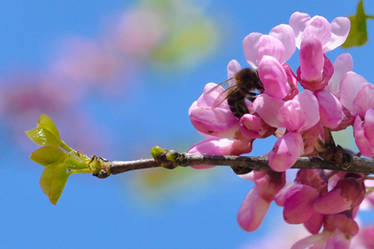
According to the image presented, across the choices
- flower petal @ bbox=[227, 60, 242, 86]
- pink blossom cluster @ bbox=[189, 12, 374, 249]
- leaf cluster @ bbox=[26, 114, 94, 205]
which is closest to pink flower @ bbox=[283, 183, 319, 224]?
pink blossom cluster @ bbox=[189, 12, 374, 249]

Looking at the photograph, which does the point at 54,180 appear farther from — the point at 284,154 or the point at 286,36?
→ the point at 286,36

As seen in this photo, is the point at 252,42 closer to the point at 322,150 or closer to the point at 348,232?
the point at 322,150

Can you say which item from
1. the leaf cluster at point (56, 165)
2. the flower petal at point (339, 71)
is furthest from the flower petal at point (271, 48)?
the leaf cluster at point (56, 165)

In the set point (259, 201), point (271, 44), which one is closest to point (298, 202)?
point (259, 201)

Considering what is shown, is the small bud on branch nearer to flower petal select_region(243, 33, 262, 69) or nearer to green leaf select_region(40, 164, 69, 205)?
green leaf select_region(40, 164, 69, 205)

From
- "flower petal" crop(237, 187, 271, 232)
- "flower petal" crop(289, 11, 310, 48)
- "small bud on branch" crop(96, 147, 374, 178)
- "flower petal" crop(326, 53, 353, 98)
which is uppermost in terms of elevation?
"flower petal" crop(289, 11, 310, 48)

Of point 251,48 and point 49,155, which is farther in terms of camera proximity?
point 251,48

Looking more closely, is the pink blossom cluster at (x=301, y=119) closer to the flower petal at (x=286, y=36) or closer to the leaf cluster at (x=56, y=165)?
Result: the flower petal at (x=286, y=36)
